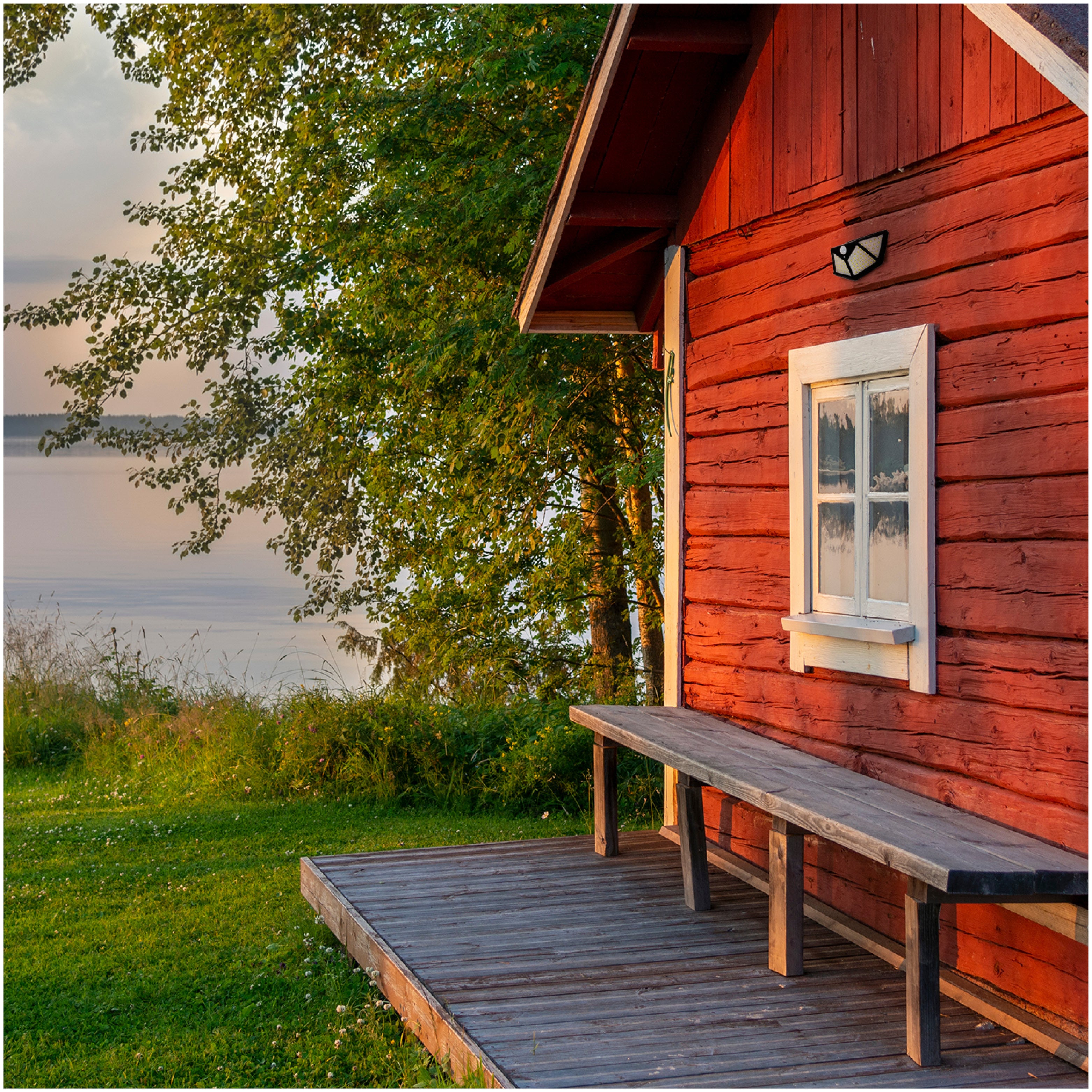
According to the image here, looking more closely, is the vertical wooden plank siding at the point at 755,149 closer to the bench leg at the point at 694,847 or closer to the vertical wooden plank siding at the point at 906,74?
the vertical wooden plank siding at the point at 906,74

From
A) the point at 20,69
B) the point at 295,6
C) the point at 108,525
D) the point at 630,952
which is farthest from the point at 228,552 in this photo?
the point at 630,952

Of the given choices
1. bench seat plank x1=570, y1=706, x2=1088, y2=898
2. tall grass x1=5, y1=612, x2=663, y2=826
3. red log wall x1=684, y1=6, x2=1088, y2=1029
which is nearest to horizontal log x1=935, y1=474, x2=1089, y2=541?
red log wall x1=684, y1=6, x2=1088, y2=1029

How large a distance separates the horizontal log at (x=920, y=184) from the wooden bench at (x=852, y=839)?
7.42 ft

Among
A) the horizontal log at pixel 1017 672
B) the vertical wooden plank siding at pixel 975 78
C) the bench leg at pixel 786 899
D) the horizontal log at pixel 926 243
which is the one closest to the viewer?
the horizontal log at pixel 1017 672

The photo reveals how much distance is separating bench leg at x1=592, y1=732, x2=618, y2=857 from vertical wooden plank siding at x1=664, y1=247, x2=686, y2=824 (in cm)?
45

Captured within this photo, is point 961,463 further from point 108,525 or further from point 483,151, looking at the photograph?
point 108,525

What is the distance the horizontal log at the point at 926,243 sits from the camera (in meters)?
3.85

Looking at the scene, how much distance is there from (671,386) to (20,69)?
11.1m

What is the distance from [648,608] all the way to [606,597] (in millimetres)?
574

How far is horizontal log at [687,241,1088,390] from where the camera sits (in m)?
3.82

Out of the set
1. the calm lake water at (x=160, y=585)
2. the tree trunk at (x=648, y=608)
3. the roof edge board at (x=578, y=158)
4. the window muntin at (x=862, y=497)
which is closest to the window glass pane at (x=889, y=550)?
the window muntin at (x=862, y=497)

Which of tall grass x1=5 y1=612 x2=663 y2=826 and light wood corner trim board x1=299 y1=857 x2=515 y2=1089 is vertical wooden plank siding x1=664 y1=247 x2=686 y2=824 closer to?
Result: light wood corner trim board x1=299 y1=857 x2=515 y2=1089

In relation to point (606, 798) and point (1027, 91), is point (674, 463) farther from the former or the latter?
point (1027, 91)

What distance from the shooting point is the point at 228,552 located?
116ft
